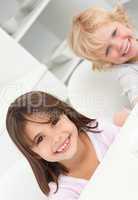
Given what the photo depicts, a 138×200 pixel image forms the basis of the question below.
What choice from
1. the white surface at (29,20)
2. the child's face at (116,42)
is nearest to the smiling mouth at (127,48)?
the child's face at (116,42)

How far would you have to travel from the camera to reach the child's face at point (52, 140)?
600 mm

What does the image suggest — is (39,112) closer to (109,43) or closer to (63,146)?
(63,146)

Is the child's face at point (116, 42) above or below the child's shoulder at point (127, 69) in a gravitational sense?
above

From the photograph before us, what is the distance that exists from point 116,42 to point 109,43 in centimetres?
1

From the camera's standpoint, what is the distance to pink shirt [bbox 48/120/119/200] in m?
0.62

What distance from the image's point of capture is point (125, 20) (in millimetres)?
744

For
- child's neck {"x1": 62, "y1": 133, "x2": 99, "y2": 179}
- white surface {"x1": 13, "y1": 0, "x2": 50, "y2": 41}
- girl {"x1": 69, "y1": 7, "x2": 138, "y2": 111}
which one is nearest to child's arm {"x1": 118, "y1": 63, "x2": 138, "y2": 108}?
girl {"x1": 69, "y1": 7, "x2": 138, "y2": 111}

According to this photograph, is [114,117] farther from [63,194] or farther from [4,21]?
[4,21]

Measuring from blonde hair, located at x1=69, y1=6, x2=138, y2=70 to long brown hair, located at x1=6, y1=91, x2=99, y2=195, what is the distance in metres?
0.12

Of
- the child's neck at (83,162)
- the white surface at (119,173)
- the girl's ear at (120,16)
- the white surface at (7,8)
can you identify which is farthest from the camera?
the white surface at (7,8)

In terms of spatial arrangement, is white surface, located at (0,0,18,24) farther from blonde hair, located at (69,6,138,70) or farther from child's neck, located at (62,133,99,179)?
child's neck, located at (62,133,99,179)

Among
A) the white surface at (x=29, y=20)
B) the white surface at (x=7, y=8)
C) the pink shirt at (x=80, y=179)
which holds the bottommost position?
the pink shirt at (x=80, y=179)

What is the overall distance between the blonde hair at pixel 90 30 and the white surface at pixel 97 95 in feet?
0.07

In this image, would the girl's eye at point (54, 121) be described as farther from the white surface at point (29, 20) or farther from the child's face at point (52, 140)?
the white surface at point (29, 20)
